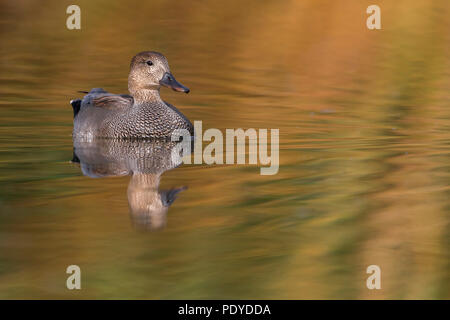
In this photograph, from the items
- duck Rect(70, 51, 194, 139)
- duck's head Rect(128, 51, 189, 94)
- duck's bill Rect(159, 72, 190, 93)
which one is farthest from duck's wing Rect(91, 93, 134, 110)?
duck's bill Rect(159, 72, 190, 93)

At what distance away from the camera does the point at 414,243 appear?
20.3 feet

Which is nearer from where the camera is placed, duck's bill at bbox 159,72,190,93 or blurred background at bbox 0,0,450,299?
blurred background at bbox 0,0,450,299

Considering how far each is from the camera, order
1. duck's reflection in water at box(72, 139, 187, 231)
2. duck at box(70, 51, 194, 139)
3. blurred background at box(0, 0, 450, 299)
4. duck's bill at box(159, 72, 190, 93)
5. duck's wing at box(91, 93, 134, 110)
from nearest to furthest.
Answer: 1. blurred background at box(0, 0, 450, 299)
2. duck's reflection in water at box(72, 139, 187, 231)
3. duck at box(70, 51, 194, 139)
4. duck's bill at box(159, 72, 190, 93)
5. duck's wing at box(91, 93, 134, 110)

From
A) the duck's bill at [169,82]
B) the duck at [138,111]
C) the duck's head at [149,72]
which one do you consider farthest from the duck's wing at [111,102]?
the duck's bill at [169,82]

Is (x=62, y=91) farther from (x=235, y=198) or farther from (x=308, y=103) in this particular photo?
(x=235, y=198)

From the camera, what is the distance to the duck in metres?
10.2

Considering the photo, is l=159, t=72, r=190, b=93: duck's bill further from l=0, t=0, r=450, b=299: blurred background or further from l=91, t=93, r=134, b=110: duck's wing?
l=0, t=0, r=450, b=299: blurred background

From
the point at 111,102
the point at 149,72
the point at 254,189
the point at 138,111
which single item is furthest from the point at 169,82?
the point at 254,189

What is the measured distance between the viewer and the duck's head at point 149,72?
10.5 metres

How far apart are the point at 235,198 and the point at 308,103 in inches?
243

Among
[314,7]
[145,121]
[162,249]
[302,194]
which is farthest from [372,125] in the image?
[314,7]

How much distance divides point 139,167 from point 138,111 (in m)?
1.90

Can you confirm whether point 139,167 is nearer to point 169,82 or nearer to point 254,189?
point 254,189

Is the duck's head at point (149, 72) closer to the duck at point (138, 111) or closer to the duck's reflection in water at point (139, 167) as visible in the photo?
the duck at point (138, 111)
